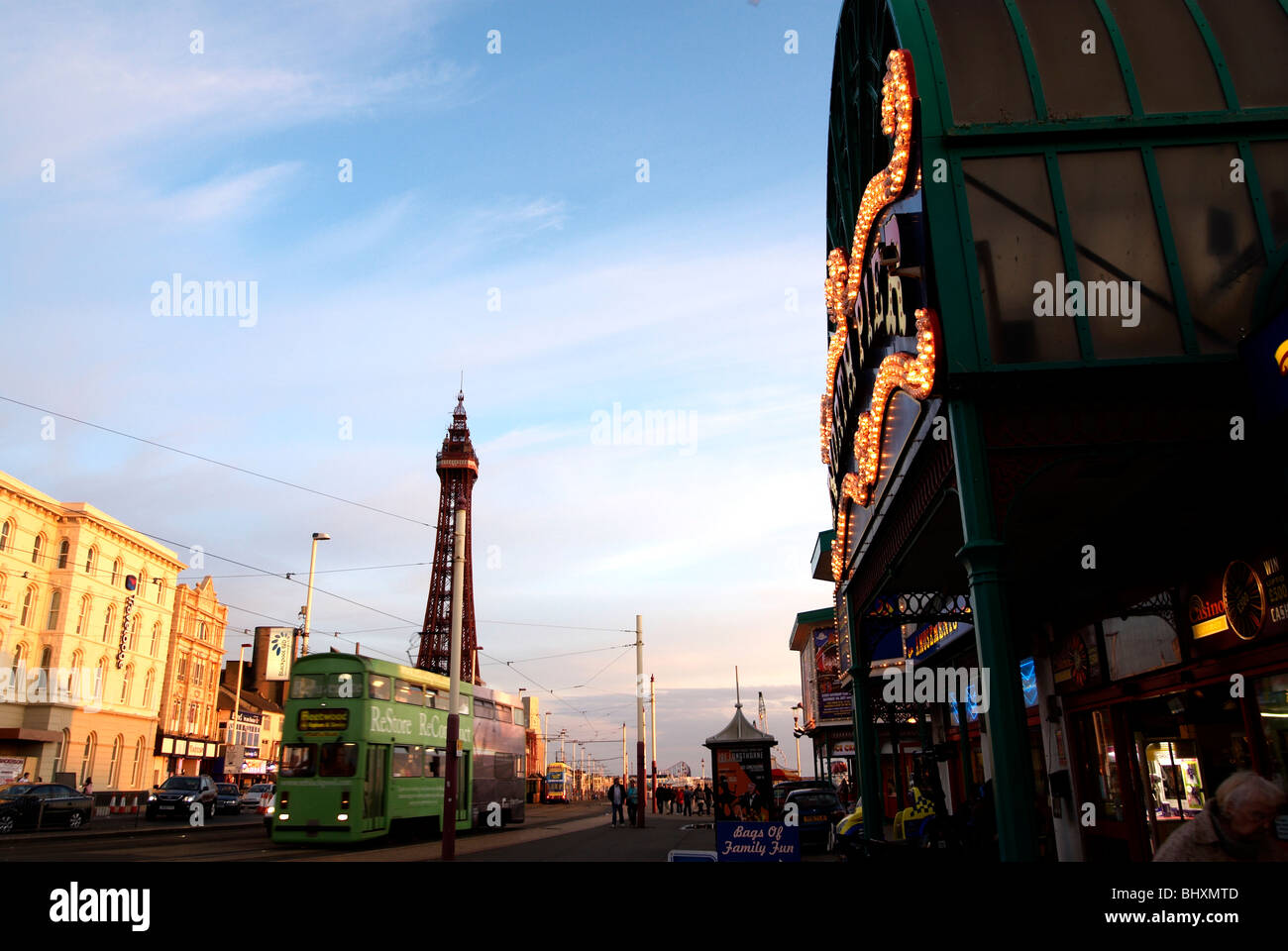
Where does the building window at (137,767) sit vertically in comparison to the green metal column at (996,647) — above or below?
below

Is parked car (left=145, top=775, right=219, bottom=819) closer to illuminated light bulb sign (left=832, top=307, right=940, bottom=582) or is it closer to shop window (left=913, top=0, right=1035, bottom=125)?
illuminated light bulb sign (left=832, top=307, right=940, bottom=582)

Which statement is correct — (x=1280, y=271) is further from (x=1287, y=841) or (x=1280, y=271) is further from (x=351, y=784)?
(x=351, y=784)

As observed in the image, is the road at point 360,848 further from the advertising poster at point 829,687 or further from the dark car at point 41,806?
the advertising poster at point 829,687

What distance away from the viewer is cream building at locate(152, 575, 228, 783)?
58500 millimetres

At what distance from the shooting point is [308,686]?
21359 mm

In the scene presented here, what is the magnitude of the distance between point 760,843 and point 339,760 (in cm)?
1449

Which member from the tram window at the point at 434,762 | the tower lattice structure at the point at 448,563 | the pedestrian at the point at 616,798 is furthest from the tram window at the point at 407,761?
the tower lattice structure at the point at 448,563

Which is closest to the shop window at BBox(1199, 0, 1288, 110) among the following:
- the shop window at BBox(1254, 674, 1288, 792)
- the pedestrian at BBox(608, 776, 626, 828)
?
the shop window at BBox(1254, 674, 1288, 792)

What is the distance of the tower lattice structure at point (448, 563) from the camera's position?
102688 mm

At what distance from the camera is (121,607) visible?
51.3 meters

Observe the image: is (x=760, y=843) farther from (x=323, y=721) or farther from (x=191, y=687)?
(x=191, y=687)

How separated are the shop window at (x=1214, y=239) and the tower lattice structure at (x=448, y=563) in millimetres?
95954

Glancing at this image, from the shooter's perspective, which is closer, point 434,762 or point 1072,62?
point 1072,62

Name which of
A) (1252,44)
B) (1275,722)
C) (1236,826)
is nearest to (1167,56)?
(1252,44)
